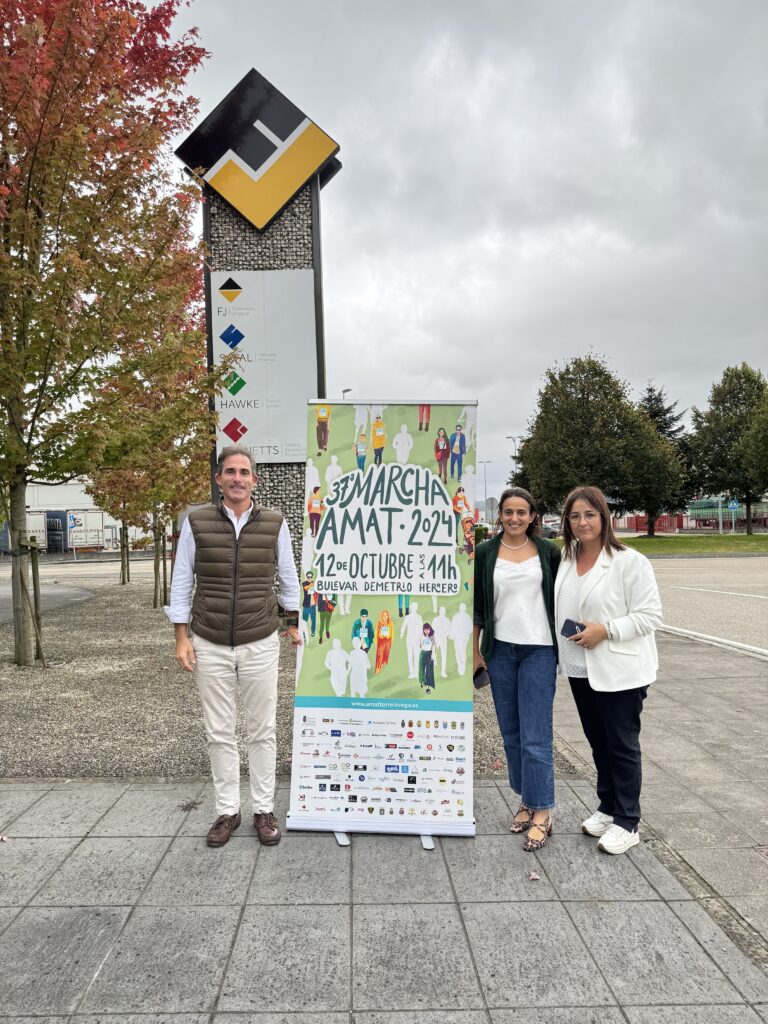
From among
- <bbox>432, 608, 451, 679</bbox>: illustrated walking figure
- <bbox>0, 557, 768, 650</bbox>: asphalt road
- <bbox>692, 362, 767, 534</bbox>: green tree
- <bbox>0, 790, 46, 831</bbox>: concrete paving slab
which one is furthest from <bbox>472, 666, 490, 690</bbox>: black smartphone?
<bbox>692, 362, 767, 534</bbox>: green tree

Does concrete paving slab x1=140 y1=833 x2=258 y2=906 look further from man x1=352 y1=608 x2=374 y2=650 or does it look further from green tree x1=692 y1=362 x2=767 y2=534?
green tree x1=692 y1=362 x2=767 y2=534

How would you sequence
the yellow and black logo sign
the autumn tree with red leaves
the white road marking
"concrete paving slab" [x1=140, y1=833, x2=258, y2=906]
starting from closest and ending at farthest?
"concrete paving slab" [x1=140, y1=833, x2=258, y2=906], the autumn tree with red leaves, the yellow and black logo sign, the white road marking

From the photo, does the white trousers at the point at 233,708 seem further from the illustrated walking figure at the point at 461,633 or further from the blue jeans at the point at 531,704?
the blue jeans at the point at 531,704

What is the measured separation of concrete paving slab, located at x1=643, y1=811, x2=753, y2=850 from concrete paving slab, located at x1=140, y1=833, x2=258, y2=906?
208 cm

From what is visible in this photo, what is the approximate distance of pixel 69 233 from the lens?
7.02 metres

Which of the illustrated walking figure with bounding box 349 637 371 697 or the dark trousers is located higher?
the illustrated walking figure with bounding box 349 637 371 697

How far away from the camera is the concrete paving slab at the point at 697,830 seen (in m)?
3.48

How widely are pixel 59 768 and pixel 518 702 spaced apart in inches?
121

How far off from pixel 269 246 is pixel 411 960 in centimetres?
918

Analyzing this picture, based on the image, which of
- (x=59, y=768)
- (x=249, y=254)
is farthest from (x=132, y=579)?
(x=59, y=768)

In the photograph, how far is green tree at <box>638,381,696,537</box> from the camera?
3941cm

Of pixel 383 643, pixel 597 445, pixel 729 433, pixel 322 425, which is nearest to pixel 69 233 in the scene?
pixel 322 425

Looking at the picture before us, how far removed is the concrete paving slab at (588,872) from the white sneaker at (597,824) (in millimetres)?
37

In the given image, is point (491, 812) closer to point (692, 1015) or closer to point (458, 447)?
point (692, 1015)
